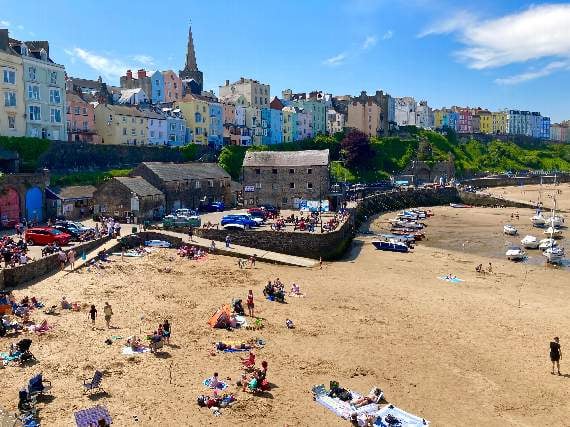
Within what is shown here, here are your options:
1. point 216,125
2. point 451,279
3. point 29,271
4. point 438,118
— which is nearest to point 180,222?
point 29,271

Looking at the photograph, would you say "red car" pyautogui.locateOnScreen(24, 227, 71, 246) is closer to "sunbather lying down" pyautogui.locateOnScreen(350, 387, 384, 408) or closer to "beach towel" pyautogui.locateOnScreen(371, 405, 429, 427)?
"sunbather lying down" pyautogui.locateOnScreen(350, 387, 384, 408)

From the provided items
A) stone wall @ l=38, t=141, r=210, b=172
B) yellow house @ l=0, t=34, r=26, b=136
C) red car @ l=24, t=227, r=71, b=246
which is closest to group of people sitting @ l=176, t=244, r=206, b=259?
red car @ l=24, t=227, r=71, b=246

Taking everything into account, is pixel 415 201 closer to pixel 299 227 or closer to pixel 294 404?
pixel 299 227

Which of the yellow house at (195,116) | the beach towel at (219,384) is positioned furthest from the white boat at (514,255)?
the yellow house at (195,116)

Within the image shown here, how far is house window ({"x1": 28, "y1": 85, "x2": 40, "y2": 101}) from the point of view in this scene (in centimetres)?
5031

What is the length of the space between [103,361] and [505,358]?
47.4 feet

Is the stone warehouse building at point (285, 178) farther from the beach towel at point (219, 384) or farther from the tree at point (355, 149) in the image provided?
the beach towel at point (219, 384)

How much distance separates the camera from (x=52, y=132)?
5400cm

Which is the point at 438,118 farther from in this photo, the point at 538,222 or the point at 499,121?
the point at 538,222

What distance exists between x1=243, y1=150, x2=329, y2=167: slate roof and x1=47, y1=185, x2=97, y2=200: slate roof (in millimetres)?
18741

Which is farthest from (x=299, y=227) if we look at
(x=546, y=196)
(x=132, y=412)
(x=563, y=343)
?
(x=546, y=196)

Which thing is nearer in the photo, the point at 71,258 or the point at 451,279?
the point at 71,258

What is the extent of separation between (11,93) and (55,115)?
6.52 m

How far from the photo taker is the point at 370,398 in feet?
49.5
